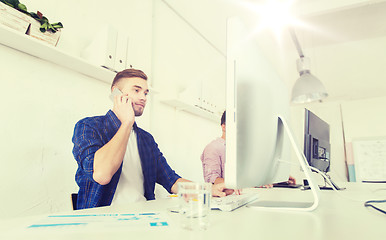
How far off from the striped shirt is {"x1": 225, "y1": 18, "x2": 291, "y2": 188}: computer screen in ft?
3.10

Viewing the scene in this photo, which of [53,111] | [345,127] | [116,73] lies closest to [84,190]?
[53,111]

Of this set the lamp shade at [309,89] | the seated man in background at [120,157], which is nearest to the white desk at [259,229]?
the seated man in background at [120,157]

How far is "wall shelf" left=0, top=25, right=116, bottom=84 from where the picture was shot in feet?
4.37

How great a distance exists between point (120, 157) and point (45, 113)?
596 mm

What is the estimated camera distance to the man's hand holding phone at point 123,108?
154cm

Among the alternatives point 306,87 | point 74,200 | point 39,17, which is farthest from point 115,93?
point 306,87

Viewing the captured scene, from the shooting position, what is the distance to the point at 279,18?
3111 millimetres

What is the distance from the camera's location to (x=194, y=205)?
0.52 meters

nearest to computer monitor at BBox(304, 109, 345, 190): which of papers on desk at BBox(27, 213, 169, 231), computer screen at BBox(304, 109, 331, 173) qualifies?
computer screen at BBox(304, 109, 331, 173)

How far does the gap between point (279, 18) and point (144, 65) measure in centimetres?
184

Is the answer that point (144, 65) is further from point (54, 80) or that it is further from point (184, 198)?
point (184, 198)

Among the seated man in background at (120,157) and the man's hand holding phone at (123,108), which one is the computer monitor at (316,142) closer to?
the seated man in background at (120,157)

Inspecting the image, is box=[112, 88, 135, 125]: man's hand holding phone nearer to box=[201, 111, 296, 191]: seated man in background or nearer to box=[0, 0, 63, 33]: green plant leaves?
box=[0, 0, 63, 33]: green plant leaves

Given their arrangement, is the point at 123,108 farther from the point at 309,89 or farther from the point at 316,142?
the point at 309,89
